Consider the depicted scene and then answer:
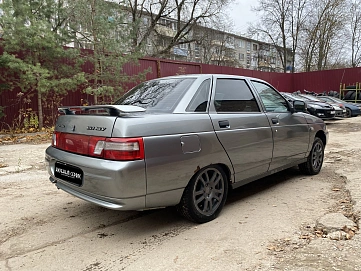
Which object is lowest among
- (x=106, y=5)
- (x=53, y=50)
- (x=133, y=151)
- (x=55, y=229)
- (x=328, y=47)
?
(x=55, y=229)

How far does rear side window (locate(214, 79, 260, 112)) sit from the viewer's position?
11.4ft

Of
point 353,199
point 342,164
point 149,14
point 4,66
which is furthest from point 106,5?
point 149,14

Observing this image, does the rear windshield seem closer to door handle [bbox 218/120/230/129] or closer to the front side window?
door handle [bbox 218/120/230/129]

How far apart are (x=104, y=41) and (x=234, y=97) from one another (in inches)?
318

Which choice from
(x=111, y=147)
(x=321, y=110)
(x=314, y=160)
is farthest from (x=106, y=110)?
(x=321, y=110)

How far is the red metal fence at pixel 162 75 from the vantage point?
32.0 ft

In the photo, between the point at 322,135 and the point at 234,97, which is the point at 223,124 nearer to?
the point at 234,97

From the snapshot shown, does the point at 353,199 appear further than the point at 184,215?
Yes

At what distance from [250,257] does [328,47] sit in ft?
116

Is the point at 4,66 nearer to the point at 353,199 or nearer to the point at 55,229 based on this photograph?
the point at 55,229

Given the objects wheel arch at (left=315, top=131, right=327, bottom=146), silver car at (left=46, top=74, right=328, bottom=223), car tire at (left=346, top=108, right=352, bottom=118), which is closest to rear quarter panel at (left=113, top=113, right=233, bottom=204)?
silver car at (left=46, top=74, right=328, bottom=223)

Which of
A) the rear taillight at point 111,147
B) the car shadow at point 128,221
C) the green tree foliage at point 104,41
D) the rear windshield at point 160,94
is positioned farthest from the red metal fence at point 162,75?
the rear taillight at point 111,147

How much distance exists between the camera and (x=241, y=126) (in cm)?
352

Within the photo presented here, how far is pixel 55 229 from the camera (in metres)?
3.11
